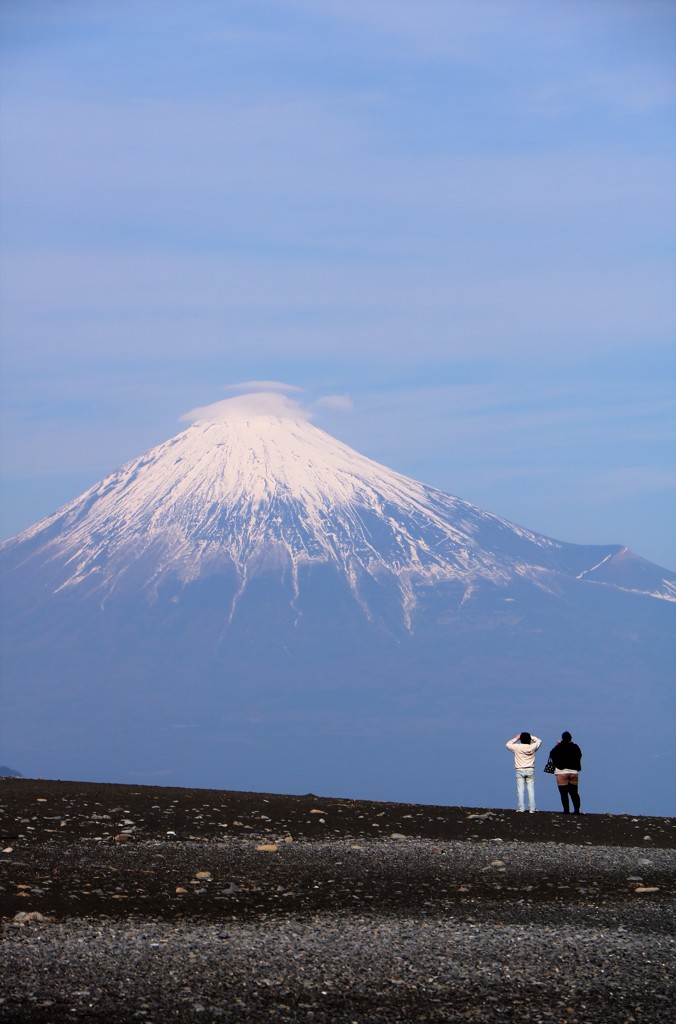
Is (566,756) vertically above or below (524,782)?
above

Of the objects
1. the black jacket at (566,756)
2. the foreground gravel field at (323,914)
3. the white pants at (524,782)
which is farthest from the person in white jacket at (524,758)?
the foreground gravel field at (323,914)

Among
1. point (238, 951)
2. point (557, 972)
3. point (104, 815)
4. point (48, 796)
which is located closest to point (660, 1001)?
point (557, 972)

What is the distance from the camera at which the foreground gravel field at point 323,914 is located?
519 inches

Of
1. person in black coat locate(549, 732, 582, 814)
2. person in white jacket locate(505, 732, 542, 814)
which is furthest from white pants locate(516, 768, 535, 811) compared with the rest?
person in black coat locate(549, 732, 582, 814)

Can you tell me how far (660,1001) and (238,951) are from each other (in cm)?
455

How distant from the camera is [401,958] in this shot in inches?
573

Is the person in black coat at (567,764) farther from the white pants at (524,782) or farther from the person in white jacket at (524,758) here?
the white pants at (524,782)

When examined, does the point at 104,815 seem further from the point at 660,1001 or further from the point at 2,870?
the point at 660,1001

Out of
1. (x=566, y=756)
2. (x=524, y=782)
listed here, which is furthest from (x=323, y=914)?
(x=524, y=782)

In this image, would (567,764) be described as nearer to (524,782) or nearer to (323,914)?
(524,782)

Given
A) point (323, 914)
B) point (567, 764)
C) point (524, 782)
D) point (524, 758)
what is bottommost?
point (323, 914)

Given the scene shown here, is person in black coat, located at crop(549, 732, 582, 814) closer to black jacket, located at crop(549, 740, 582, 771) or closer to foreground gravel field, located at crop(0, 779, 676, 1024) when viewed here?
black jacket, located at crop(549, 740, 582, 771)

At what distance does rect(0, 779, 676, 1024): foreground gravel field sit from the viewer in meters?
13.2

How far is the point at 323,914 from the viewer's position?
1658 centimetres
